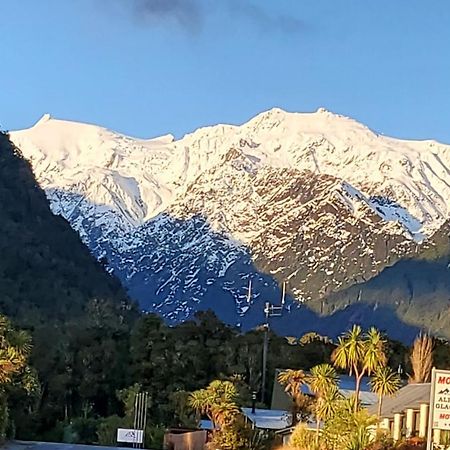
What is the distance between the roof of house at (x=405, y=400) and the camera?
37438 millimetres

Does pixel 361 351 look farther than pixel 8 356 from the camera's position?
Yes

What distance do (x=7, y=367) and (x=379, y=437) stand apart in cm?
1082

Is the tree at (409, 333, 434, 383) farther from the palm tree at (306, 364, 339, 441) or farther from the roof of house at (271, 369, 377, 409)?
the palm tree at (306, 364, 339, 441)

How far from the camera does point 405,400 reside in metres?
39.2

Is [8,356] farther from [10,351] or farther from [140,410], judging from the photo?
[140,410]

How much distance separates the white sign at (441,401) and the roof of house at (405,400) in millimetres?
15600

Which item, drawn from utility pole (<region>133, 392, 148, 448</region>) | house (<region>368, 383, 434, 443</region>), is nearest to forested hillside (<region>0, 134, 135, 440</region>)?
utility pole (<region>133, 392, 148, 448</region>)

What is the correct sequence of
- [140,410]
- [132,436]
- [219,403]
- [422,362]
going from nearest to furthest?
[132,436]
[219,403]
[140,410]
[422,362]

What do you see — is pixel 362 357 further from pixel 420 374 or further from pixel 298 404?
pixel 420 374

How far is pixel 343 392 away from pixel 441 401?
93.9 ft

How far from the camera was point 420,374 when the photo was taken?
5759 cm

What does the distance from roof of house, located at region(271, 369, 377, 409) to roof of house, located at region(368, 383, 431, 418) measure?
11.2 feet

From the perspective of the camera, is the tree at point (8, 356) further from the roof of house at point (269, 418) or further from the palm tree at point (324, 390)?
the roof of house at point (269, 418)

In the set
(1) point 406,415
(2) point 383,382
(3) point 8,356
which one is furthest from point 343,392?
(3) point 8,356
